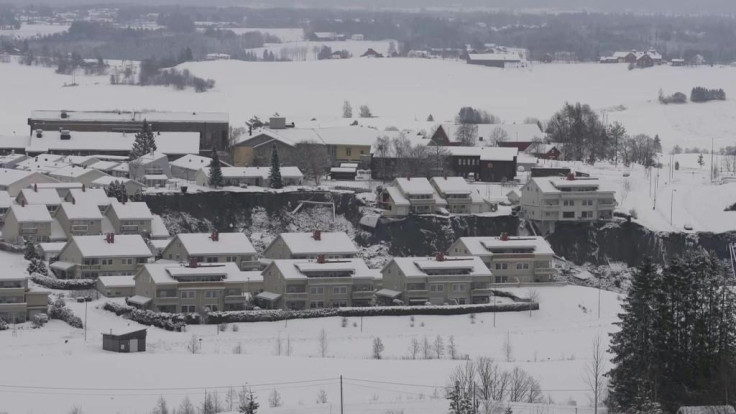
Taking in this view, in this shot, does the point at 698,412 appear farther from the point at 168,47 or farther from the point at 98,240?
the point at 168,47

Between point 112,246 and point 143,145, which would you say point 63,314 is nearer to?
point 112,246

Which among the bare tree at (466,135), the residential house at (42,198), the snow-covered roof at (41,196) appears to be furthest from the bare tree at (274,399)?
the bare tree at (466,135)

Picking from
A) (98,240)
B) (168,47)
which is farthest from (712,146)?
(168,47)

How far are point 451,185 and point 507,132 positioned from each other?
13.2 meters

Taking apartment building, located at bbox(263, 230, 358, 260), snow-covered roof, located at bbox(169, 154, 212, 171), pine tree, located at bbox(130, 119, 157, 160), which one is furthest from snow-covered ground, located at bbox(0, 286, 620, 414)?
pine tree, located at bbox(130, 119, 157, 160)

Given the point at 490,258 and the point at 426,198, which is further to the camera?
the point at 426,198

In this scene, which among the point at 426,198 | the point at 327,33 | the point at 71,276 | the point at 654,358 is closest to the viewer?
the point at 654,358

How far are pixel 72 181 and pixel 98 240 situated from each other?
8985mm

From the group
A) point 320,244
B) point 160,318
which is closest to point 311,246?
point 320,244

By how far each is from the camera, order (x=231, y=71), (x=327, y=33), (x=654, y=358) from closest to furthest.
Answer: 1. (x=654, y=358)
2. (x=231, y=71)
3. (x=327, y=33)

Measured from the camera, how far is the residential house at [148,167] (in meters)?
57.4

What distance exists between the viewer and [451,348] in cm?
4028

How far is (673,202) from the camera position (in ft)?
190

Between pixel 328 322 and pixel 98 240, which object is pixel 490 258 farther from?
pixel 98 240
